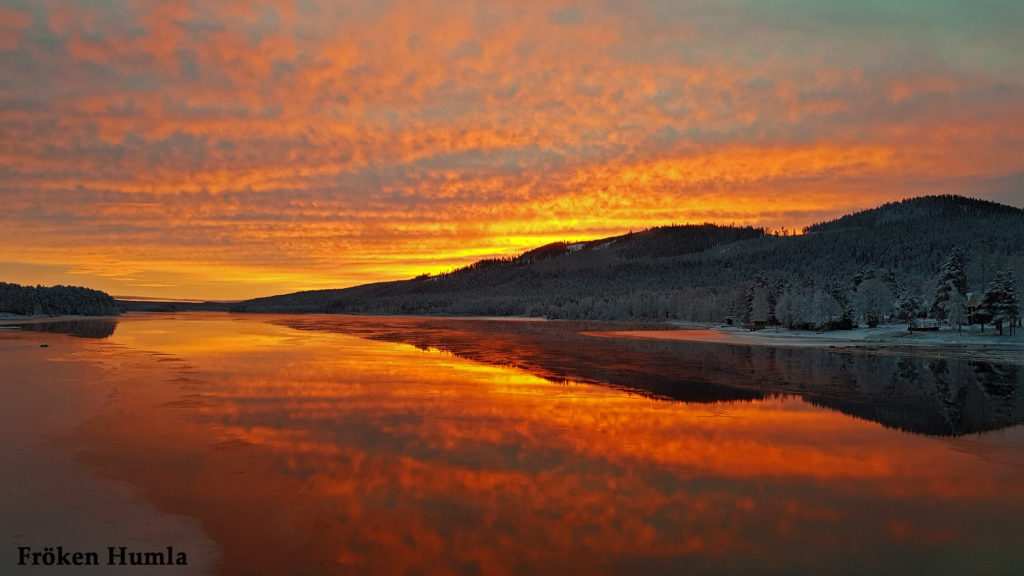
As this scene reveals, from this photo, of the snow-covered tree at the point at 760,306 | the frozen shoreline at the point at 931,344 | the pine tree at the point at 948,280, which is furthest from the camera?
the snow-covered tree at the point at 760,306

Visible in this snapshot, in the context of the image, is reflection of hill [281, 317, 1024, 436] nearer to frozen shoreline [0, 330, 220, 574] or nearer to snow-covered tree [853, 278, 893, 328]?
frozen shoreline [0, 330, 220, 574]

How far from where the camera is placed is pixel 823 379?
1299 inches

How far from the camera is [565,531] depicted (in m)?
10.8

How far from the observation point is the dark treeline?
141250 mm

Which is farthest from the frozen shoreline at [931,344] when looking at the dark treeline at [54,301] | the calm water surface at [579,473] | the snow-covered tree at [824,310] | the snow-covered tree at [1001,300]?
the dark treeline at [54,301]

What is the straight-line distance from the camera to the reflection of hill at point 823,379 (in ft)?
75.4

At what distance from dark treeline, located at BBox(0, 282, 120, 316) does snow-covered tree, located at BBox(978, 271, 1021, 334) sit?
181 m

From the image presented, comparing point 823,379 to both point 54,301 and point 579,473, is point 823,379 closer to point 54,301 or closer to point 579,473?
point 579,473

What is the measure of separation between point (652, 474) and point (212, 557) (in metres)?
9.43

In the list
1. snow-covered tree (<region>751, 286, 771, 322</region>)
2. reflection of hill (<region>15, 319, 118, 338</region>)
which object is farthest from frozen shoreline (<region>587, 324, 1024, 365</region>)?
reflection of hill (<region>15, 319, 118, 338</region>)

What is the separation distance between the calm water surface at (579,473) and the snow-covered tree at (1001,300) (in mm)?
38720

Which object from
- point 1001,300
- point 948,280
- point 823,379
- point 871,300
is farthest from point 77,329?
point 871,300

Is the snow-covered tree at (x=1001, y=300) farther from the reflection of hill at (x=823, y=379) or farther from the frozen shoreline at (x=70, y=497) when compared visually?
the frozen shoreline at (x=70, y=497)

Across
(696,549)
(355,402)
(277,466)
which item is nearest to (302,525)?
(277,466)
